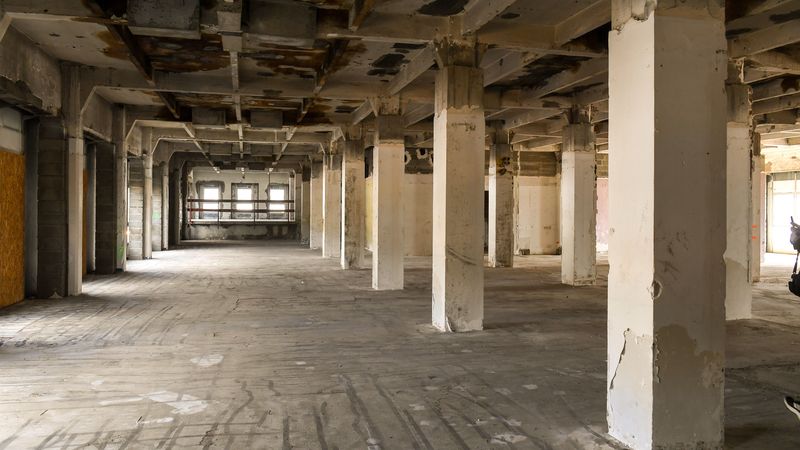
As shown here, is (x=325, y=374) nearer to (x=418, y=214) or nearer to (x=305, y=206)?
(x=418, y=214)

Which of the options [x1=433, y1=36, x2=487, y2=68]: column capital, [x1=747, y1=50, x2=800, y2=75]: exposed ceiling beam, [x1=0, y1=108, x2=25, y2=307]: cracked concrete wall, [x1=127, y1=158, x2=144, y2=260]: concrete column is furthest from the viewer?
[x1=127, y1=158, x2=144, y2=260]: concrete column

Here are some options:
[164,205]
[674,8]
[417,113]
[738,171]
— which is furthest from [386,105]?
[164,205]

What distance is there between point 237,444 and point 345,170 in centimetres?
1182

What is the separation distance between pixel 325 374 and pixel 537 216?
18671 millimetres

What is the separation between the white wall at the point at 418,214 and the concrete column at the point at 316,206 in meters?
5.10

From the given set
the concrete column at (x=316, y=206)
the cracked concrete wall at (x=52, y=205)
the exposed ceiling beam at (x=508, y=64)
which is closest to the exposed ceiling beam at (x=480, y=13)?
the exposed ceiling beam at (x=508, y=64)

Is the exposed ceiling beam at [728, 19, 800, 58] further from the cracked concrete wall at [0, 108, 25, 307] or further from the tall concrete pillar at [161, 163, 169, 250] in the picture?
the tall concrete pillar at [161, 163, 169, 250]

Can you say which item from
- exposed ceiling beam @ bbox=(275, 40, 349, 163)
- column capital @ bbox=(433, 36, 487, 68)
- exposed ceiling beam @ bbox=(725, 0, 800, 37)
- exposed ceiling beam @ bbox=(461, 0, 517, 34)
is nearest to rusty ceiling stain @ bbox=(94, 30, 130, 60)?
exposed ceiling beam @ bbox=(275, 40, 349, 163)

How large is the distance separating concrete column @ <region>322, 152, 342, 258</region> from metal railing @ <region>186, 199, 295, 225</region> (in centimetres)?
1541

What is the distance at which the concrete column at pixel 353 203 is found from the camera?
605 inches

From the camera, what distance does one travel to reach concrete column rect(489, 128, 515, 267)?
17.4m

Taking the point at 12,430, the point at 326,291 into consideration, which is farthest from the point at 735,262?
the point at 12,430

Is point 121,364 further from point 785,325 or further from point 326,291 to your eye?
point 785,325

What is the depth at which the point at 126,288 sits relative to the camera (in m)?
11.9
